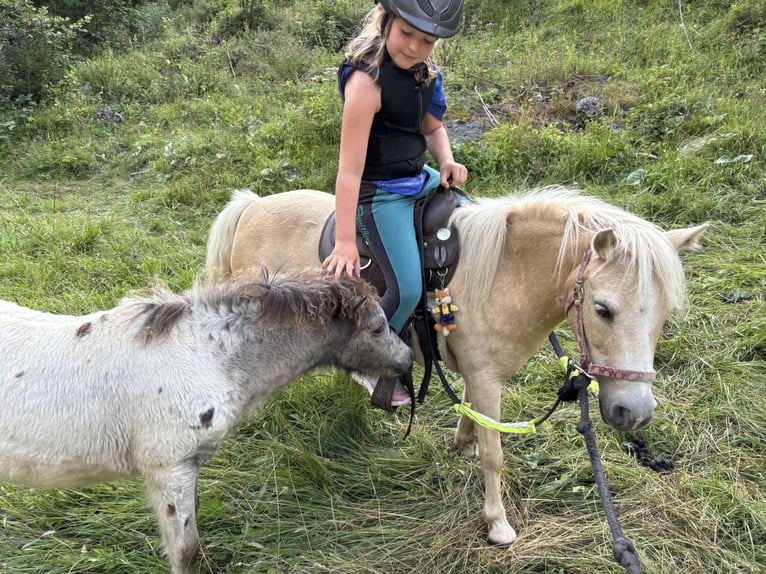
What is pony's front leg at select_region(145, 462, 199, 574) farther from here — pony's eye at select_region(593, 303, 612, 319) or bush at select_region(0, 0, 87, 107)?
bush at select_region(0, 0, 87, 107)

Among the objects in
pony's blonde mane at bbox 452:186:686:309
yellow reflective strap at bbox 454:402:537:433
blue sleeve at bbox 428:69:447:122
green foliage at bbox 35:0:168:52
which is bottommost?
yellow reflective strap at bbox 454:402:537:433

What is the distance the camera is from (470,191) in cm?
526

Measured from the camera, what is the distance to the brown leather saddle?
7.93 ft

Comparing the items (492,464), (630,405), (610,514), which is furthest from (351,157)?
(610,514)

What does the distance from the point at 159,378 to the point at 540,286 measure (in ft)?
5.34

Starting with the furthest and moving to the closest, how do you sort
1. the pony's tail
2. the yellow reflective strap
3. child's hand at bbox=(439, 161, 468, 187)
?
the pony's tail < child's hand at bbox=(439, 161, 468, 187) < the yellow reflective strap

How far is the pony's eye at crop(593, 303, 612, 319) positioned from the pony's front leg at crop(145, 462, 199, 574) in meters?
1.67

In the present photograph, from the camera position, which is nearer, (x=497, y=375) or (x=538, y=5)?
(x=497, y=375)

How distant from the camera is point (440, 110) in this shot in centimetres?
264

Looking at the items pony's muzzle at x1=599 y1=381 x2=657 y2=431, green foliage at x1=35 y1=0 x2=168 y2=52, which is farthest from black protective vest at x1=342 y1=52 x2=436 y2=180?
green foliage at x1=35 y1=0 x2=168 y2=52

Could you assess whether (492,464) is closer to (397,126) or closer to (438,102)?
(397,126)

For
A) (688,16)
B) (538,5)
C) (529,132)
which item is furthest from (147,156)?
(688,16)

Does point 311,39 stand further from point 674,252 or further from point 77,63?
point 674,252

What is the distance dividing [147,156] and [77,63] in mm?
5026
